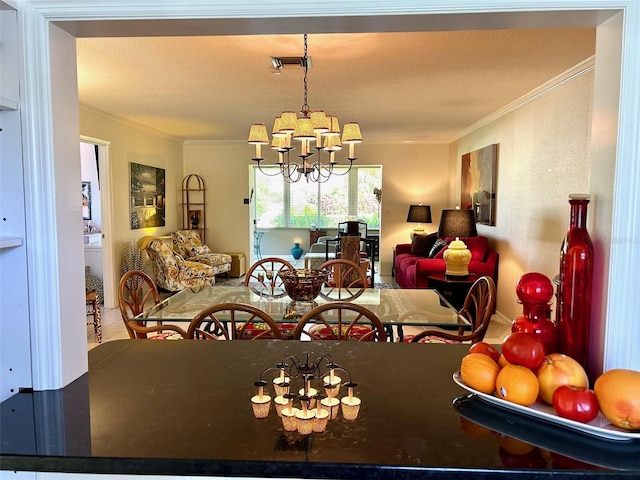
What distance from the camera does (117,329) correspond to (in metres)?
4.66

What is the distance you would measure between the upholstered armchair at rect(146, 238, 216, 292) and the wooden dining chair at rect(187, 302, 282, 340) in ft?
8.55

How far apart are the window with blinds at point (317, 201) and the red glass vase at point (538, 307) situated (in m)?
9.32

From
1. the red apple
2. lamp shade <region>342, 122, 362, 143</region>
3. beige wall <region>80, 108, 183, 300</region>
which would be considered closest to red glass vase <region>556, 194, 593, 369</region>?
the red apple

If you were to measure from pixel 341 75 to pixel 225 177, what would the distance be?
4544 mm

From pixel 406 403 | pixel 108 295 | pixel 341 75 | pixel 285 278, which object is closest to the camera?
pixel 406 403

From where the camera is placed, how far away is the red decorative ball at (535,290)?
1.03 m

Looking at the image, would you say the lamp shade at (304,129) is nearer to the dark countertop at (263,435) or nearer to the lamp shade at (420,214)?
the dark countertop at (263,435)

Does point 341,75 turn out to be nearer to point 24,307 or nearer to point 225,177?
point 24,307

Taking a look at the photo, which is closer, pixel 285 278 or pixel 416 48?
pixel 285 278

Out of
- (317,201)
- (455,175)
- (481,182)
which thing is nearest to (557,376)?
(481,182)

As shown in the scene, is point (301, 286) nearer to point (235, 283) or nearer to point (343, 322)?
point (343, 322)

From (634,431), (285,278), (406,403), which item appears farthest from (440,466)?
(285,278)

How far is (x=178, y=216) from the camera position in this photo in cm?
769

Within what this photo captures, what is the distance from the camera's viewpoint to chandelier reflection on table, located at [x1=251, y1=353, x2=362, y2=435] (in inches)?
34.6
